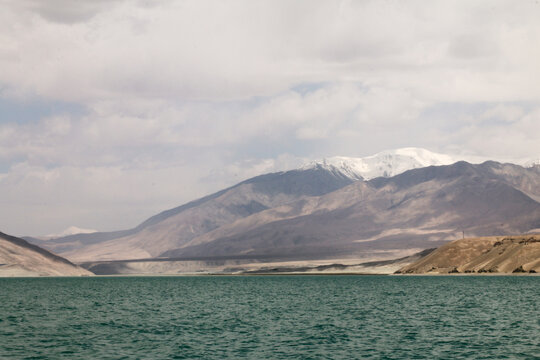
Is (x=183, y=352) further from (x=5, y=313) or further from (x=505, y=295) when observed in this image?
(x=505, y=295)

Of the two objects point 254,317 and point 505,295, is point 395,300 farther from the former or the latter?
point 254,317

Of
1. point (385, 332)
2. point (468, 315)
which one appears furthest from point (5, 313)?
point (468, 315)

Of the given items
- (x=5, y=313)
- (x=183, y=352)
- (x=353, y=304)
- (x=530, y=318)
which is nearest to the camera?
(x=183, y=352)

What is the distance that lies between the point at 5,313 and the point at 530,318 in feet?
242

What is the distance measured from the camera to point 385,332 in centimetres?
7594

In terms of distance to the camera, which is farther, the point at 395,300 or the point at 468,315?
the point at 395,300

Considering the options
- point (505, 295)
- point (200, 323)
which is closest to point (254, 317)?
point (200, 323)

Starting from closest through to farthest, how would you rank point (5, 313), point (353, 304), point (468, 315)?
point (468, 315)
point (5, 313)
point (353, 304)

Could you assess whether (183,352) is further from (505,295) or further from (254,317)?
(505,295)

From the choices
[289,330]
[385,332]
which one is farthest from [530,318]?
[289,330]

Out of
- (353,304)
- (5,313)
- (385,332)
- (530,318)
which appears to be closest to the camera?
(385,332)

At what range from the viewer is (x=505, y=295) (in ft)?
Answer: 424

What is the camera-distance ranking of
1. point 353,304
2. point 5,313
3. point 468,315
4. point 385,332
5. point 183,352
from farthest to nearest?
point 353,304 → point 5,313 → point 468,315 → point 385,332 → point 183,352

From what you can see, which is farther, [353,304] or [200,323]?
[353,304]
